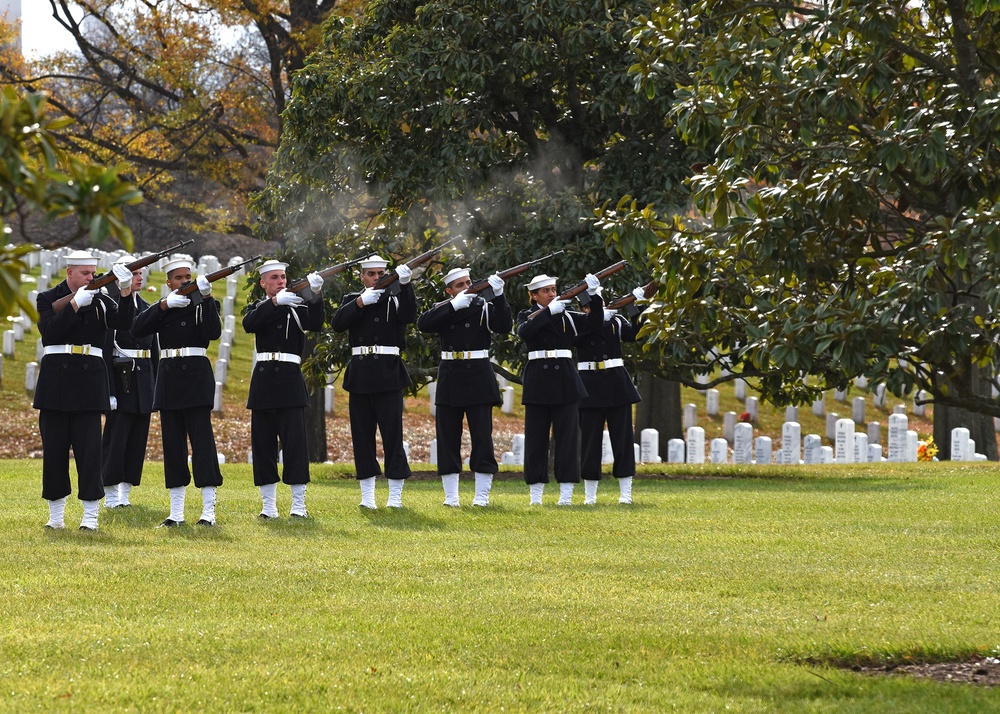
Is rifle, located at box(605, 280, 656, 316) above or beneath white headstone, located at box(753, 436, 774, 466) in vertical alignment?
above

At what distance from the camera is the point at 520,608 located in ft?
24.8

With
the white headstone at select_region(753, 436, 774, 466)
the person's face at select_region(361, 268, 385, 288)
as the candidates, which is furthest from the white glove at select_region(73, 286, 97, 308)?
the white headstone at select_region(753, 436, 774, 466)

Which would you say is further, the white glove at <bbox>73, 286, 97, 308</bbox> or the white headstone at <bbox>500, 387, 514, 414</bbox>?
the white headstone at <bbox>500, 387, 514, 414</bbox>

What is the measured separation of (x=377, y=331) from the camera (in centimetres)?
1227

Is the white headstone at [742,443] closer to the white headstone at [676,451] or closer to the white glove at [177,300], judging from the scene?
the white headstone at [676,451]

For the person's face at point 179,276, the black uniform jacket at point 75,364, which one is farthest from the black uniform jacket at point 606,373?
the black uniform jacket at point 75,364

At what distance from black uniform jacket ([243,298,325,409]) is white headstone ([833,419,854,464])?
1233cm

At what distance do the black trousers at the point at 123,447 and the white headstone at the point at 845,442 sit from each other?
1263 centimetres

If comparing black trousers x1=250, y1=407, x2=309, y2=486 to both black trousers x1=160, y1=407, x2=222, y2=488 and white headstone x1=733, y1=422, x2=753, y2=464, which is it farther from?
white headstone x1=733, y1=422, x2=753, y2=464

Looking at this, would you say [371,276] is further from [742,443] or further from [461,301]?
[742,443]

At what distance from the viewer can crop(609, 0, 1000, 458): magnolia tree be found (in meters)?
6.06

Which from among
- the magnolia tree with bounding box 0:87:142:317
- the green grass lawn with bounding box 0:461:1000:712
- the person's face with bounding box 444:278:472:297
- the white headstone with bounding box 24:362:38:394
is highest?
the person's face with bounding box 444:278:472:297

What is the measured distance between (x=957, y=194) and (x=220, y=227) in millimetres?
18278

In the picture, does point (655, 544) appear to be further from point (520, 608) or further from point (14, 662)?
point (14, 662)
